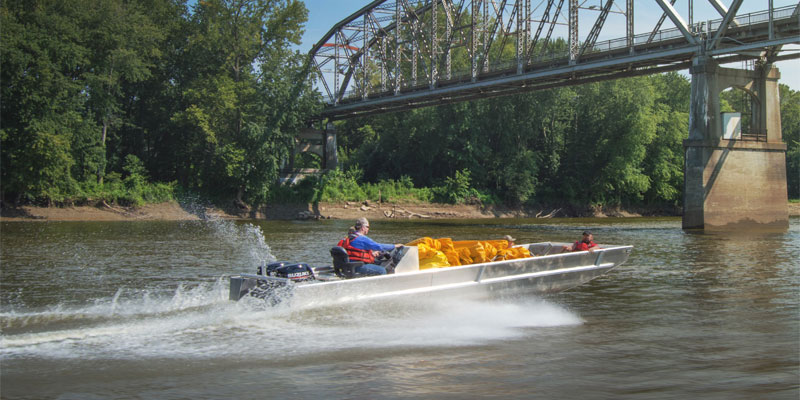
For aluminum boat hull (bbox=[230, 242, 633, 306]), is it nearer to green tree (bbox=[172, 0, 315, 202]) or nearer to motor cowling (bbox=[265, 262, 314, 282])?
motor cowling (bbox=[265, 262, 314, 282])

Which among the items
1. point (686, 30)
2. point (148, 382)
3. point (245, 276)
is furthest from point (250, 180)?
point (148, 382)

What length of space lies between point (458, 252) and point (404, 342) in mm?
4137

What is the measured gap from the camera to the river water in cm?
709

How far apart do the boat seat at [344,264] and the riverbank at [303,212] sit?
3484 centimetres

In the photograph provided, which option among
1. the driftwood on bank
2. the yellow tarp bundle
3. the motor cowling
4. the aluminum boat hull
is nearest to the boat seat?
the aluminum boat hull

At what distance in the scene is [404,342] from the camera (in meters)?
9.15

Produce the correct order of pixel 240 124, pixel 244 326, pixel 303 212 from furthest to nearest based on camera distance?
pixel 240 124, pixel 303 212, pixel 244 326

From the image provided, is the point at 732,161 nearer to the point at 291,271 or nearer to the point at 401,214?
the point at 401,214

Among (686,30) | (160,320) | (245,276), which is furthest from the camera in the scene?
(686,30)

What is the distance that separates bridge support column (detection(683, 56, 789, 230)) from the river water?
68.2ft

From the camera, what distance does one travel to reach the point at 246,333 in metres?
9.33

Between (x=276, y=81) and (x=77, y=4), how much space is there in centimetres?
1469

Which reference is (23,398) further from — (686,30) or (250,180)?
(250,180)

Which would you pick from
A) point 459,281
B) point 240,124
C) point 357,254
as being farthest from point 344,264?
point 240,124
